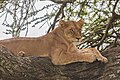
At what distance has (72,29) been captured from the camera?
3.61 m

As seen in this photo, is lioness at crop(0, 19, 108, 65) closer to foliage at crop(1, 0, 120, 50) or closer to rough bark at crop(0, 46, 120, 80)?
rough bark at crop(0, 46, 120, 80)

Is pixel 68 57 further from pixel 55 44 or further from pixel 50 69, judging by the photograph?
pixel 50 69

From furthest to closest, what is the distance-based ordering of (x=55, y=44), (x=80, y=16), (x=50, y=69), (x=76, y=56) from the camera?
(x=80, y=16)
(x=55, y=44)
(x=76, y=56)
(x=50, y=69)

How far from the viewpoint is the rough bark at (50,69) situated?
2773 millimetres

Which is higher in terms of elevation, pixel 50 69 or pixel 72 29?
pixel 72 29

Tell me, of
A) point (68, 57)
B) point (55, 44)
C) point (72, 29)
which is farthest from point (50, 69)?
point (72, 29)

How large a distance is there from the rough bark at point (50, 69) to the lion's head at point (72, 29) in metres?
0.42

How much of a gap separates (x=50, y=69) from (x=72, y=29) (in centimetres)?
74

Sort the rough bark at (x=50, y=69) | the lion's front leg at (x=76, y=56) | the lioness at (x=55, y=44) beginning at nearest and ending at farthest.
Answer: the rough bark at (x=50, y=69), the lion's front leg at (x=76, y=56), the lioness at (x=55, y=44)

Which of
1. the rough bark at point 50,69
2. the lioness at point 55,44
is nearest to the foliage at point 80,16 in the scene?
the lioness at point 55,44

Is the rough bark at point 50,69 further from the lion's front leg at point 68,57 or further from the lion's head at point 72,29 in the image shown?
the lion's head at point 72,29

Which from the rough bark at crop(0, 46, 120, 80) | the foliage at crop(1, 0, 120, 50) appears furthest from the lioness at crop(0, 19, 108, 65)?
the foliage at crop(1, 0, 120, 50)

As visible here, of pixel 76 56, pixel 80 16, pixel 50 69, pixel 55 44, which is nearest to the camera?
pixel 50 69

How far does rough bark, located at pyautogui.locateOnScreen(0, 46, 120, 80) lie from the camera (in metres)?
2.77
